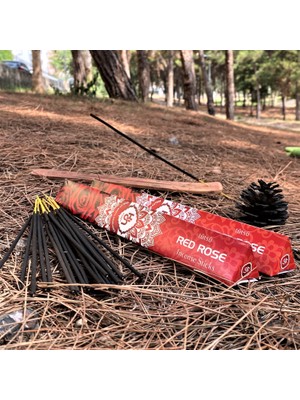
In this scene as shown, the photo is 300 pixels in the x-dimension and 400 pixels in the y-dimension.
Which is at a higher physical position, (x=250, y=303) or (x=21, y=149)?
(x=21, y=149)

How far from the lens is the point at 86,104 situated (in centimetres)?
378

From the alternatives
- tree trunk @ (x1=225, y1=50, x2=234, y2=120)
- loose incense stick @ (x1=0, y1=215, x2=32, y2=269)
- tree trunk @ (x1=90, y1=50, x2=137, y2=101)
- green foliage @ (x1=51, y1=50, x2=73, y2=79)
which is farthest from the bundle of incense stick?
green foliage @ (x1=51, y1=50, x2=73, y2=79)

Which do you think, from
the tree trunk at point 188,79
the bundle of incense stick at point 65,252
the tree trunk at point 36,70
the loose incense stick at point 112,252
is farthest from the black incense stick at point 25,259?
the tree trunk at point 36,70

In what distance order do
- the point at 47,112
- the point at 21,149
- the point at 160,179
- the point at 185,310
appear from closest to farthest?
the point at 185,310
the point at 160,179
the point at 21,149
the point at 47,112

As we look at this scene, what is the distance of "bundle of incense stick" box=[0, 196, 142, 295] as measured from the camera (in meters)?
1.06

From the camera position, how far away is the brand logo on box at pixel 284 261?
3.76 ft

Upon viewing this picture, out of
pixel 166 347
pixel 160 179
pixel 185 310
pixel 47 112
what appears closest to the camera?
pixel 166 347

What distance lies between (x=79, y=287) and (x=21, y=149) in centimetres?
123

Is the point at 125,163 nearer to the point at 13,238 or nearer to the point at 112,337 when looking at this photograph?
the point at 13,238

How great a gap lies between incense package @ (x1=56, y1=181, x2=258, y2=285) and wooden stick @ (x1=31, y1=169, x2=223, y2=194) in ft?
0.62

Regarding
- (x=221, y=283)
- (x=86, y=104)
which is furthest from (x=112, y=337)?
(x=86, y=104)

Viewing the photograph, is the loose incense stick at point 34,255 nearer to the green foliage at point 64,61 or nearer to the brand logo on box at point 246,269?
the brand logo on box at point 246,269

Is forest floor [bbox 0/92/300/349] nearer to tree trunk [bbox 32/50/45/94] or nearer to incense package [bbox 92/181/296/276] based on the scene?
incense package [bbox 92/181/296/276]

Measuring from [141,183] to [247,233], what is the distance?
589 millimetres
